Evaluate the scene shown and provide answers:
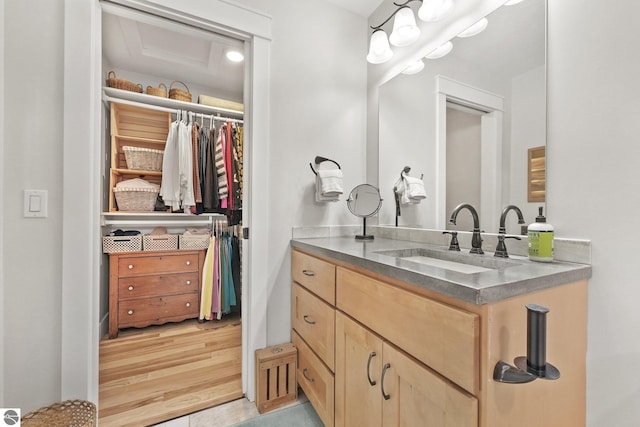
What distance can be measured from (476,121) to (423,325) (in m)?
1.04

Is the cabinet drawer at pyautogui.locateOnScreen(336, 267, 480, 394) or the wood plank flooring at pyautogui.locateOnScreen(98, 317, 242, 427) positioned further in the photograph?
the wood plank flooring at pyautogui.locateOnScreen(98, 317, 242, 427)

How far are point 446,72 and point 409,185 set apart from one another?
2.08 feet

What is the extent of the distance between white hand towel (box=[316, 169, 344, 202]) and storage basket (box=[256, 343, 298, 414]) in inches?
37.1

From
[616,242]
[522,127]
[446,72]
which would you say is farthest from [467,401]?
[446,72]

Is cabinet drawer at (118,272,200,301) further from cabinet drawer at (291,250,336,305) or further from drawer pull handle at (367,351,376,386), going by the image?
drawer pull handle at (367,351,376,386)

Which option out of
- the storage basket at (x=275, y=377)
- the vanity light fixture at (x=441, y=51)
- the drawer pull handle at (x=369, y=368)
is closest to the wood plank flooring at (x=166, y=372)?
the storage basket at (x=275, y=377)

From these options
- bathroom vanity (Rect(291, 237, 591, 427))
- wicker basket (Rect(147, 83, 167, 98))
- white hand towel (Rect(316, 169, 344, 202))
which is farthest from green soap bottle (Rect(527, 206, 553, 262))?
wicker basket (Rect(147, 83, 167, 98))

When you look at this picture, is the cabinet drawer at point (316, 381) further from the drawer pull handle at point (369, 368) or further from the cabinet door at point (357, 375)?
the drawer pull handle at point (369, 368)

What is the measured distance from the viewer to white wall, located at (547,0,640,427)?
30.9 inches

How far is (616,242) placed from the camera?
812 mm

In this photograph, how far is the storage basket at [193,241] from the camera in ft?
8.13

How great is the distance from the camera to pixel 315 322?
1.33 metres

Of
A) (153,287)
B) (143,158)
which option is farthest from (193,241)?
(143,158)

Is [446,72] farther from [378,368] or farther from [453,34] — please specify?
[378,368]
